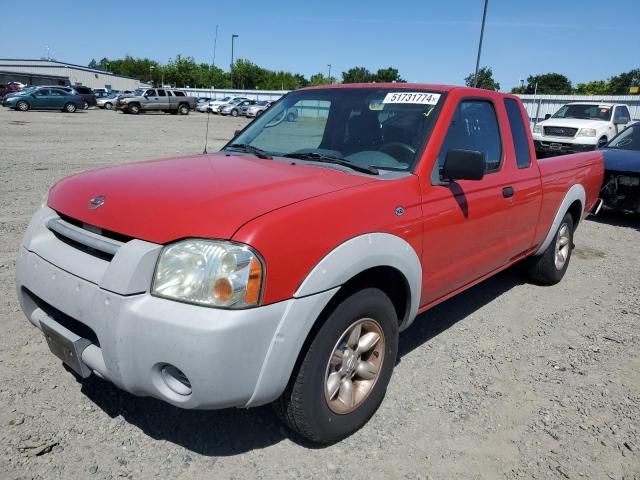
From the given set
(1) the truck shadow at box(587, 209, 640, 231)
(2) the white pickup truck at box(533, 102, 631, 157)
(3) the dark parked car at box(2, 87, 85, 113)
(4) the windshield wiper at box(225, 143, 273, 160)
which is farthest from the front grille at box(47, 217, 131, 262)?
(3) the dark parked car at box(2, 87, 85, 113)

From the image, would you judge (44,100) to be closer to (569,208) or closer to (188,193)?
(569,208)

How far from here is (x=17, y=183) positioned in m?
8.77

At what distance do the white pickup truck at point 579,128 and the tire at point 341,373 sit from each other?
39.3 ft

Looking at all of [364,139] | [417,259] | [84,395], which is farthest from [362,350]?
[84,395]

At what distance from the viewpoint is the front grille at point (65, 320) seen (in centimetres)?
239

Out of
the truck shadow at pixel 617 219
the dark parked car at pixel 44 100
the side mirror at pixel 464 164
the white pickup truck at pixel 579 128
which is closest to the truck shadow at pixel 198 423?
the side mirror at pixel 464 164

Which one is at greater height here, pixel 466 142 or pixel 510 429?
pixel 466 142

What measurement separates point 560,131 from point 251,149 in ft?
44.6

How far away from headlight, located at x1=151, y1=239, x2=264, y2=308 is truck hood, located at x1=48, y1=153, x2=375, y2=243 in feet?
0.19

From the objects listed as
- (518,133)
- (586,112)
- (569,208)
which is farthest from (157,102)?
(518,133)

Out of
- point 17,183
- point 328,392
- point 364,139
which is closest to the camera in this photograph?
point 328,392

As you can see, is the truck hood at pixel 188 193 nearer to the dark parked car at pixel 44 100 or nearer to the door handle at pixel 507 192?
the door handle at pixel 507 192

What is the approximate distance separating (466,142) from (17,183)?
8.10 meters

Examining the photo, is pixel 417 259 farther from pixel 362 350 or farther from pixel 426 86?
pixel 426 86
